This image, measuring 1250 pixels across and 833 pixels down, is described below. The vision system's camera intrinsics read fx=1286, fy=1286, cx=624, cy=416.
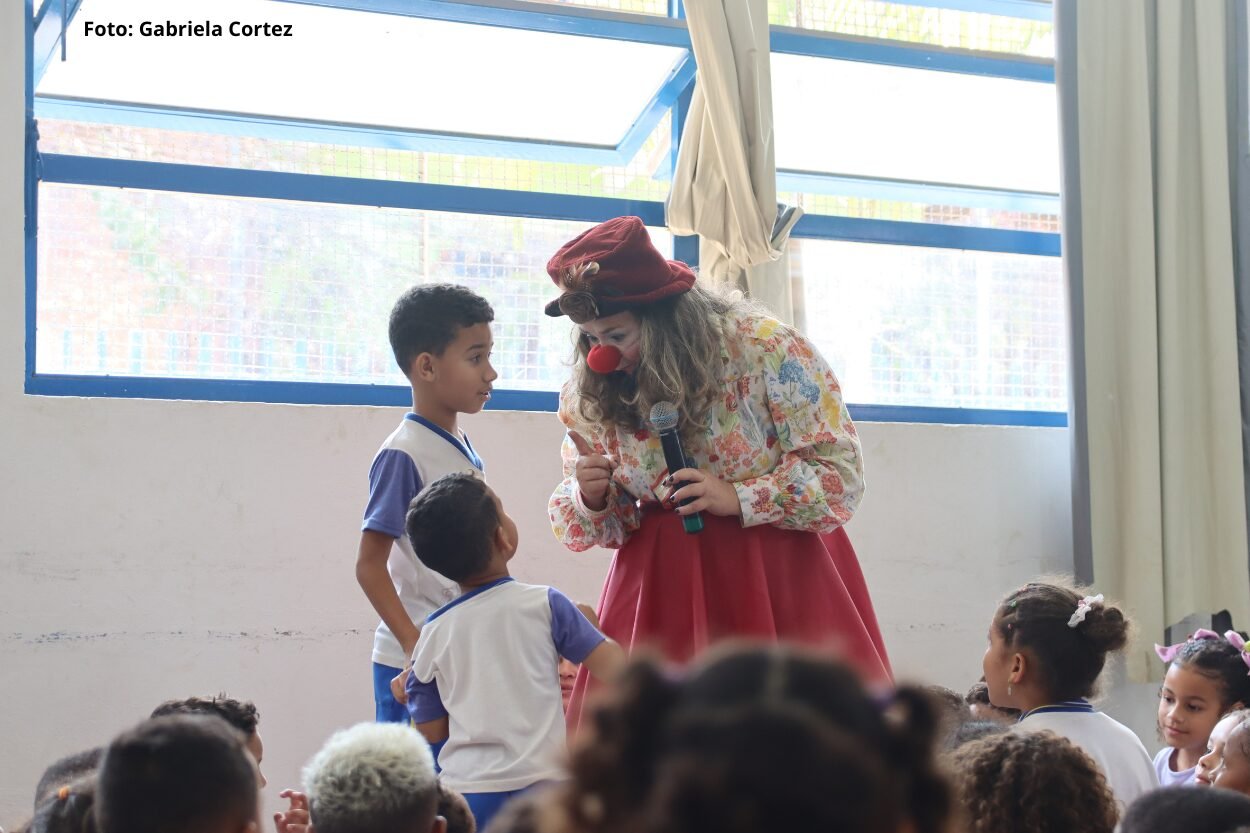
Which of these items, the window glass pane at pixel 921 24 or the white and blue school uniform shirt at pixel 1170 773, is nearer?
the white and blue school uniform shirt at pixel 1170 773

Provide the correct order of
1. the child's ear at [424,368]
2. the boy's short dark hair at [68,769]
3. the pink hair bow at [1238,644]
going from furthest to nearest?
the pink hair bow at [1238,644]
the child's ear at [424,368]
the boy's short dark hair at [68,769]

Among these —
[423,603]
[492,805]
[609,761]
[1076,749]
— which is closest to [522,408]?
[423,603]

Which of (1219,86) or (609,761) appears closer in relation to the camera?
(609,761)

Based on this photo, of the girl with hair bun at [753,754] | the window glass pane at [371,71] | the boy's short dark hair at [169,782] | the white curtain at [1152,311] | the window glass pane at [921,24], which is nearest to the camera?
the girl with hair bun at [753,754]

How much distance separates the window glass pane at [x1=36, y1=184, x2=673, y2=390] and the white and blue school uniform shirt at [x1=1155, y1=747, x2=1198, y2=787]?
161 cm

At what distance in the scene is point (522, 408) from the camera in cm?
340

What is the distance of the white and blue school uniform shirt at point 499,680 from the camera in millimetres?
1916

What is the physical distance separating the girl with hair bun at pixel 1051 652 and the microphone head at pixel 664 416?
79cm

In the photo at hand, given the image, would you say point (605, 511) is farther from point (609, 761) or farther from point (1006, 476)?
point (1006, 476)

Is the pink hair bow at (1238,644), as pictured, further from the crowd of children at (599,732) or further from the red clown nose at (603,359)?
the red clown nose at (603,359)

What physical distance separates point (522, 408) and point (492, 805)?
161 cm

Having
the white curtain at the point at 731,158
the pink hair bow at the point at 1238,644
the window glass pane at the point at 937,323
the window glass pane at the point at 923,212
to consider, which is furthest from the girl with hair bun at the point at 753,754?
the window glass pane at the point at 923,212

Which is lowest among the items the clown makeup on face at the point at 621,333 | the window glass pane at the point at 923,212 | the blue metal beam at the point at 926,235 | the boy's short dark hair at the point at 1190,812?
the boy's short dark hair at the point at 1190,812

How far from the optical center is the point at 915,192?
3.93 metres
